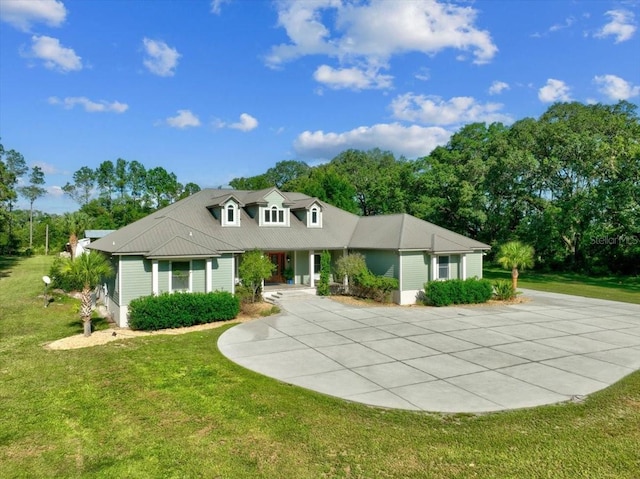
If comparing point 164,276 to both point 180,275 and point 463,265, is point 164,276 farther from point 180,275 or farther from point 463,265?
point 463,265

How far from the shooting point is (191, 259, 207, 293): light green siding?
18.4 meters

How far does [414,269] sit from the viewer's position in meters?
22.3

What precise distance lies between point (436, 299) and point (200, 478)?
16.8 meters

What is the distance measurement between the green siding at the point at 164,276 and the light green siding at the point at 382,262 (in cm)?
1114

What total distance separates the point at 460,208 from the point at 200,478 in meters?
36.4

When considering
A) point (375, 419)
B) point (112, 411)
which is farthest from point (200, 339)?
point (375, 419)

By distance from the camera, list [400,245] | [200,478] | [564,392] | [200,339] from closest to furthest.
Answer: [200,478] < [564,392] < [200,339] < [400,245]

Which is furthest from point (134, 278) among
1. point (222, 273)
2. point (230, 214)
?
point (230, 214)

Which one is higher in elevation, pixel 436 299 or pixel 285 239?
pixel 285 239

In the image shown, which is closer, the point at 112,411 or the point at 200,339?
the point at 112,411

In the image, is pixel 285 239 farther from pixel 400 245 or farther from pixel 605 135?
pixel 605 135

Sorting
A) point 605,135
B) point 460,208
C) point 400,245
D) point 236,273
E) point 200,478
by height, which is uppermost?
point 605,135

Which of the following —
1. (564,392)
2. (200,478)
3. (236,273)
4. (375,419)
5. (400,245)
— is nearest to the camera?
(200,478)

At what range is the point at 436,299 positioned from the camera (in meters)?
21.0
